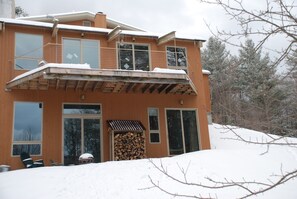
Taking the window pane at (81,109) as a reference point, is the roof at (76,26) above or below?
above

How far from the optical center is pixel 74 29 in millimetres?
13297

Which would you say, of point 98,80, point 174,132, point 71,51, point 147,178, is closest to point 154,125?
point 174,132

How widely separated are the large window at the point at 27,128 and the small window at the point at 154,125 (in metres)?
4.13

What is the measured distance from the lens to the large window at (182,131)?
45.3ft

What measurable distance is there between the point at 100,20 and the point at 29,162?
7.36 metres

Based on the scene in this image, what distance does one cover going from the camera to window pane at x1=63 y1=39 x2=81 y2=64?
13078 millimetres

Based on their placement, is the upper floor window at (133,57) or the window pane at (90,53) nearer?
the window pane at (90,53)

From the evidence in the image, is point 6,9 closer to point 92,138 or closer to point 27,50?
point 27,50

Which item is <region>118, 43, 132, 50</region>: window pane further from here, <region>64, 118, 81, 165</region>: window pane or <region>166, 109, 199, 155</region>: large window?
<region>64, 118, 81, 165</region>: window pane

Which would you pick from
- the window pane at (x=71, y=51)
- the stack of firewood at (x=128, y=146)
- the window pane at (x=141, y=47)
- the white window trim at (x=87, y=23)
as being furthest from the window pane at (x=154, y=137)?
the white window trim at (x=87, y=23)

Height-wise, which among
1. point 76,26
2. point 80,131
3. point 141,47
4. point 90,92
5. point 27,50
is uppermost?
point 76,26

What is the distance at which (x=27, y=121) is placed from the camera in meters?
11.9

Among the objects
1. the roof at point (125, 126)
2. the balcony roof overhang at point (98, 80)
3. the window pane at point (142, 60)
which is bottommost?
the roof at point (125, 126)

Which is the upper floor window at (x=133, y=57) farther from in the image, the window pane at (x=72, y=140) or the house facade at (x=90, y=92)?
the window pane at (x=72, y=140)
